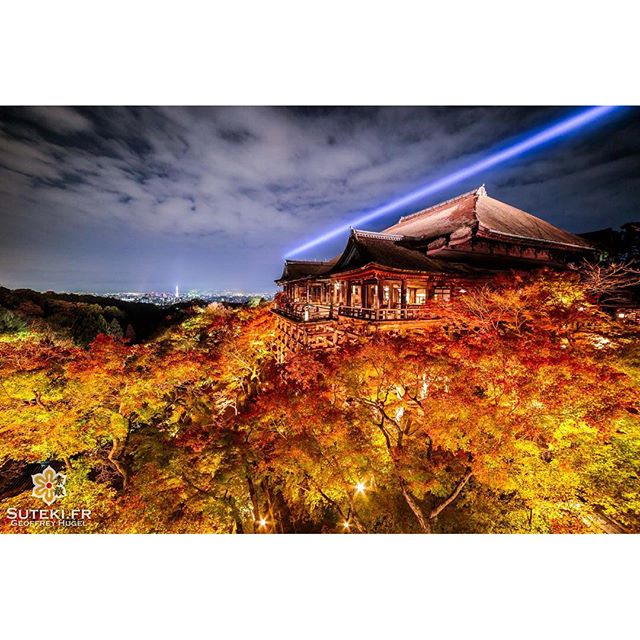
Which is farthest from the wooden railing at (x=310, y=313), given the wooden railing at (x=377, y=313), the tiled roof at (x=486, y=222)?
the tiled roof at (x=486, y=222)

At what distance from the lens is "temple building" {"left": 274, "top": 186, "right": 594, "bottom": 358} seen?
11664 mm

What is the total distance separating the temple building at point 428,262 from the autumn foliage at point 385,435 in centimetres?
156

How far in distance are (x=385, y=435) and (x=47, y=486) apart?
955 cm

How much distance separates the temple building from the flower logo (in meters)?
9.37

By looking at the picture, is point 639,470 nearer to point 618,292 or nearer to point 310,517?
point 618,292

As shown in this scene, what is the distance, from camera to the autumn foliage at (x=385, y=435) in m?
7.17

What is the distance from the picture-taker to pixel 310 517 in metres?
8.84

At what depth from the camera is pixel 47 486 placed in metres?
7.77

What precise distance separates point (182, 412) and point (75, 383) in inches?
178

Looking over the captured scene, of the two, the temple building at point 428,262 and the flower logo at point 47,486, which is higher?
the temple building at point 428,262
